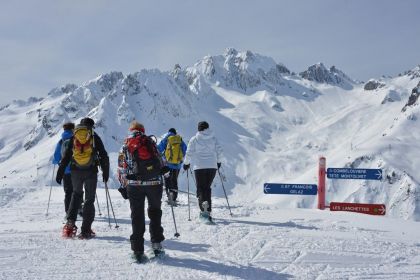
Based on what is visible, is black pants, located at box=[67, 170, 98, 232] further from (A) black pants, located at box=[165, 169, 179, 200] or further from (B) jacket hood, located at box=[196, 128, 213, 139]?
(A) black pants, located at box=[165, 169, 179, 200]

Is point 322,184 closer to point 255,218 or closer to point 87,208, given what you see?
point 255,218

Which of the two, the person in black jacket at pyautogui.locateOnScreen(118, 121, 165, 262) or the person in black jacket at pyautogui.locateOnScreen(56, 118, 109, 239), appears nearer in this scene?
the person in black jacket at pyautogui.locateOnScreen(118, 121, 165, 262)

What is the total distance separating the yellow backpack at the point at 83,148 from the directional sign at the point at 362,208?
8.00 m

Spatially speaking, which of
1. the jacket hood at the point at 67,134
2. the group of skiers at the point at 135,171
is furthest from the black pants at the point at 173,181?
the jacket hood at the point at 67,134

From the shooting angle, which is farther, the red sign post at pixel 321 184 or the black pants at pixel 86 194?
the red sign post at pixel 321 184

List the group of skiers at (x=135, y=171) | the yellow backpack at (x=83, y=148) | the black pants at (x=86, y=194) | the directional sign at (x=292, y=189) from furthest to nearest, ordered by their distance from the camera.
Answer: the directional sign at (x=292, y=189)
the black pants at (x=86, y=194)
the yellow backpack at (x=83, y=148)
the group of skiers at (x=135, y=171)

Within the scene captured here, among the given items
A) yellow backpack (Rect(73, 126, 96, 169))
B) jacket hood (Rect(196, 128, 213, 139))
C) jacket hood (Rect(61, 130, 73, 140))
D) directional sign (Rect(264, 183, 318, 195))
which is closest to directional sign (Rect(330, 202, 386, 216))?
directional sign (Rect(264, 183, 318, 195))

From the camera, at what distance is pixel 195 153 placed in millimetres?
11594

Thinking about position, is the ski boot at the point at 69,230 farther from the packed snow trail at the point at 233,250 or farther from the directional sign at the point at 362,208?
the directional sign at the point at 362,208

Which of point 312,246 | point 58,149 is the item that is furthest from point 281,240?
point 58,149

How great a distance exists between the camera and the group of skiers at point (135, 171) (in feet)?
25.3

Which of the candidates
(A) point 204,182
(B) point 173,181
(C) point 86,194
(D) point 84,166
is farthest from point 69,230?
(B) point 173,181

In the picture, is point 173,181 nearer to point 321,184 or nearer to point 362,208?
point 321,184

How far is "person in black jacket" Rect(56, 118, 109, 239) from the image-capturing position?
368 inches
